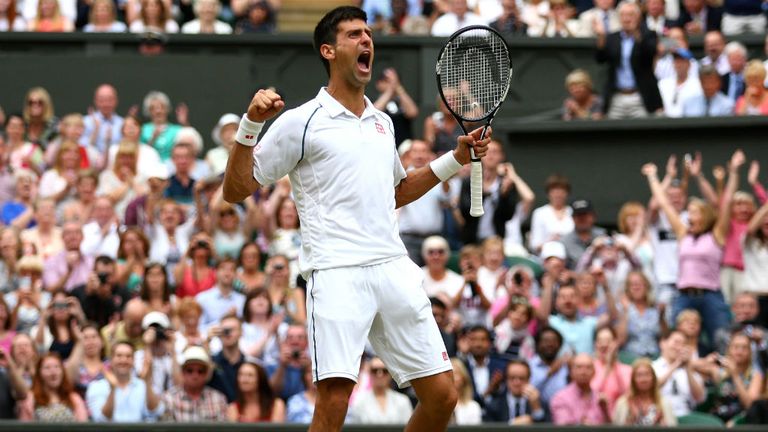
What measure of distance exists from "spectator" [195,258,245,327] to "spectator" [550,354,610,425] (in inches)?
99.8

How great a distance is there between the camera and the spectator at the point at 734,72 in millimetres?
15656

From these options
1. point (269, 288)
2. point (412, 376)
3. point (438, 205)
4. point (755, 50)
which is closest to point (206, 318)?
point (269, 288)

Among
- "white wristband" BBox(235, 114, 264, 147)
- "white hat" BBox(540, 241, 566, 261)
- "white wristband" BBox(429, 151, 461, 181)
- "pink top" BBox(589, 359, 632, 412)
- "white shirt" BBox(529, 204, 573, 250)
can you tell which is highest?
"white wristband" BBox(235, 114, 264, 147)

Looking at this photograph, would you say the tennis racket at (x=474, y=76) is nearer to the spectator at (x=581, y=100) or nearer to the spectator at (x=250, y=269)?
the spectator at (x=250, y=269)

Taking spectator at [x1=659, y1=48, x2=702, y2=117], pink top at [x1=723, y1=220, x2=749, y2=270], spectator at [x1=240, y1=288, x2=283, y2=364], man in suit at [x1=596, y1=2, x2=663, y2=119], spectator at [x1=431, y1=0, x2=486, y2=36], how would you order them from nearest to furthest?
1. spectator at [x1=240, y1=288, x2=283, y2=364]
2. pink top at [x1=723, y1=220, x2=749, y2=270]
3. man in suit at [x1=596, y1=2, x2=663, y2=119]
4. spectator at [x1=659, y1=48, x2=702, y2=117]
5. spectator at [x1=431, y1=0, x2=486, y2=36]

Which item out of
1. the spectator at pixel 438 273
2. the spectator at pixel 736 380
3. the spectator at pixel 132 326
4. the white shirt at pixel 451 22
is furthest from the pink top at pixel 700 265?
the spectator at pixel 132 326

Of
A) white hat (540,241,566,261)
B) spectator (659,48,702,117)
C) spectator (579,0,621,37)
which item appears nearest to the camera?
white hat (540,241,566,261)

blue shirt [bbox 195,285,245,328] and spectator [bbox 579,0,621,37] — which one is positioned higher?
spectator [bbox 579,0,621,37]

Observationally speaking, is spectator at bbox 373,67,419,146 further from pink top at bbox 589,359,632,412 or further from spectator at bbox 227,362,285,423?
spectator at bbox 227,362,285,423

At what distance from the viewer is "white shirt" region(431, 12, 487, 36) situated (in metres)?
16.5

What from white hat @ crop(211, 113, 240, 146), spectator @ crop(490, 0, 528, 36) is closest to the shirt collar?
white hat @ crop(211, 113, 240, 146)

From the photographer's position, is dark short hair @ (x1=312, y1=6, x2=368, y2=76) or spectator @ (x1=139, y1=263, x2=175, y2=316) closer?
dark short hair @ (x1=312, y1=6, x2=368, y2=76)

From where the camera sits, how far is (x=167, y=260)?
1352 cm

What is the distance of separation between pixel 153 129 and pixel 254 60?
6.87 feet
